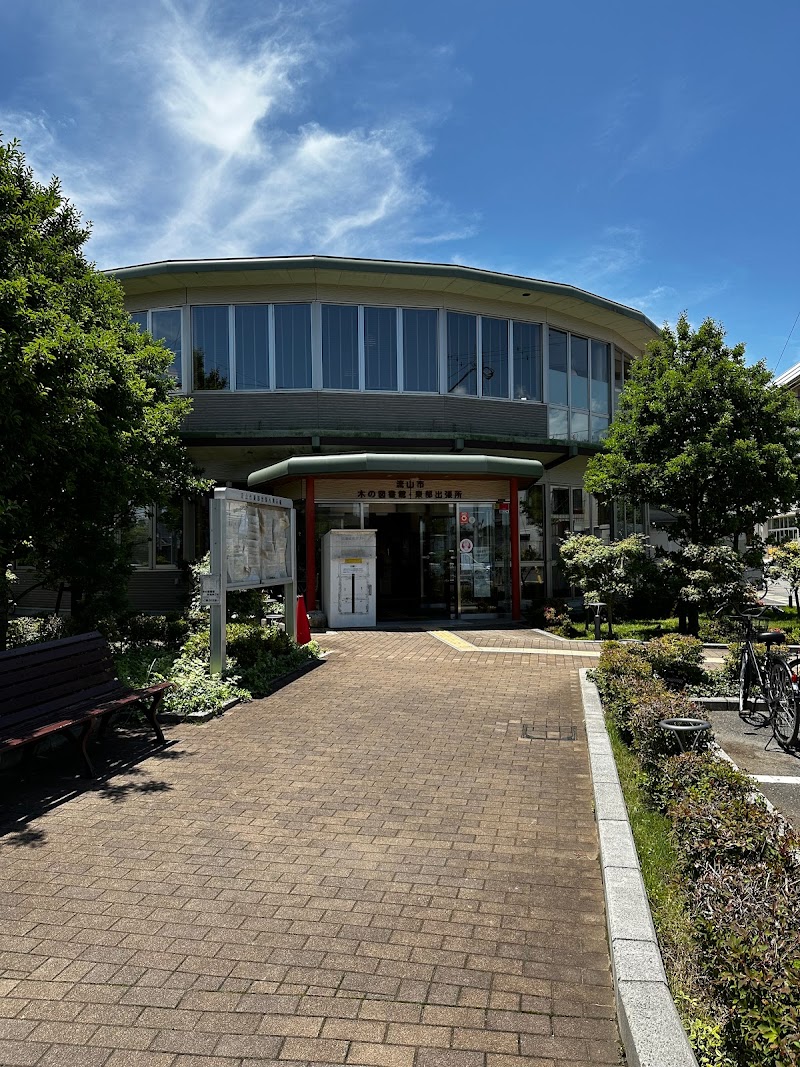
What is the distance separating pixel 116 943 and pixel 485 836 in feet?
7.90

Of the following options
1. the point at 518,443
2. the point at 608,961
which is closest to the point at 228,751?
the point at 608,961

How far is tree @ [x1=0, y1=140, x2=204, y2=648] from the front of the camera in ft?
23.7

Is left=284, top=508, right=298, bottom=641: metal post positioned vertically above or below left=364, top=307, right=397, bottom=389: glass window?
below

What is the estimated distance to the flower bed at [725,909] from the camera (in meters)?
2.55

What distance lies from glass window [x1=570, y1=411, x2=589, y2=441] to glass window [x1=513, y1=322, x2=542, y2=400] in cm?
172

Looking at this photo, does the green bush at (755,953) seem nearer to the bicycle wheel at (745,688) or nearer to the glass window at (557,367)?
the bicycle wheel at (745,688)

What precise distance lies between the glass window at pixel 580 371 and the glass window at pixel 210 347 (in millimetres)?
9717

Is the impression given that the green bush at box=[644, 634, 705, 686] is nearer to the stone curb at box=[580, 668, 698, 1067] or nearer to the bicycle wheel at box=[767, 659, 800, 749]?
the bicycle wheel at box=[767, 659, 800, 749]

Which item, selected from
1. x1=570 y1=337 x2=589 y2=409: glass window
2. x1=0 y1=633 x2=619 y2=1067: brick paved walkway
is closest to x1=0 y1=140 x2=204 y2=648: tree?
x1=0 y1=633 x2=619 y2=1067: brick paved walkway

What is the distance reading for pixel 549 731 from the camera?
25.8ft

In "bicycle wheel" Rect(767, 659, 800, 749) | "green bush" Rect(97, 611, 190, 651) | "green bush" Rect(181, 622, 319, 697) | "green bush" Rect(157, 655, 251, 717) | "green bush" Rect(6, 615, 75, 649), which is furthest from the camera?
"green bush" Rect(97, 611, 190, 651)

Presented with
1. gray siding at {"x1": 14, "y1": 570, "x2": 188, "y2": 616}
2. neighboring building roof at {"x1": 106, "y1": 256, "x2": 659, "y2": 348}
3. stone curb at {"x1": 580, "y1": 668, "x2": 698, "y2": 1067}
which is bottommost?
stone curb at {"x1": 580, "y1": 668, "x2": 698, "y2": 1067}

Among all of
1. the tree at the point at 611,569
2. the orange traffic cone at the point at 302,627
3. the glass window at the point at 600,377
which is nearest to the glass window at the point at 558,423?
the glass window at the point at 600,377

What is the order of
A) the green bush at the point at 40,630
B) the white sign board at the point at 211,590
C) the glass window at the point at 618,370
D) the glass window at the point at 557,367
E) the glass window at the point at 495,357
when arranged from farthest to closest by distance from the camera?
1. the glass window at the point at 618,370
2. the glass window at the point at 557,367
3. the glass window at the point at 495,357
4. the green bush at the point at 40,630
5. the white sign board at the point at 211,590
